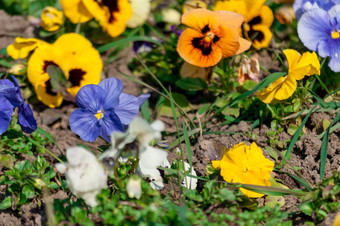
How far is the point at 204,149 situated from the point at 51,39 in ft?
5.58

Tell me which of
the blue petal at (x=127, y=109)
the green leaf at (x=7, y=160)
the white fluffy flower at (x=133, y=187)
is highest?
the white fluffy flower at (x=133, y=187)

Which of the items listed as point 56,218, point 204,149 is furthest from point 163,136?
point 56,218

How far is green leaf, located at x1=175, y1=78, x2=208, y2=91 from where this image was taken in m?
2.84

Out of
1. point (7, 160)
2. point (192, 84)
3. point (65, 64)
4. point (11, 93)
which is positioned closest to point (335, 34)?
point (192, 84)

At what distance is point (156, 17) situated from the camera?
12.0 feet

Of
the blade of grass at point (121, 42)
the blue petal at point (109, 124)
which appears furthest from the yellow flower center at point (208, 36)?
the blue petal at point (109, 124)

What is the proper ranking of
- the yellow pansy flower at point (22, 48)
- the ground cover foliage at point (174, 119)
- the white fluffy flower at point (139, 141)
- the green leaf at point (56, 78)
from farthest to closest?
the yellow pansy flower at point (22, 48) < the green leaf at point (56, 78) < the ground cover foliage at point (174, 119) < the white fluffy flower at point (139, 141)

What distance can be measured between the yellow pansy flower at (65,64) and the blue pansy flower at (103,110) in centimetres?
79

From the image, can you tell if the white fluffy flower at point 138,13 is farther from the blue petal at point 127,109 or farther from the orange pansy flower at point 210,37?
the blue petal at point 127,109

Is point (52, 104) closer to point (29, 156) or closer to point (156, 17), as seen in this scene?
point (29, 156)

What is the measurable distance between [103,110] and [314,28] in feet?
3.93

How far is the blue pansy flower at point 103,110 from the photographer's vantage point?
2.04m

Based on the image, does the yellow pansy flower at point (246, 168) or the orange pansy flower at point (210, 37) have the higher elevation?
the orange pansy flower at point (210, 37)

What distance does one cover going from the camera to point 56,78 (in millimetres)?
2756
